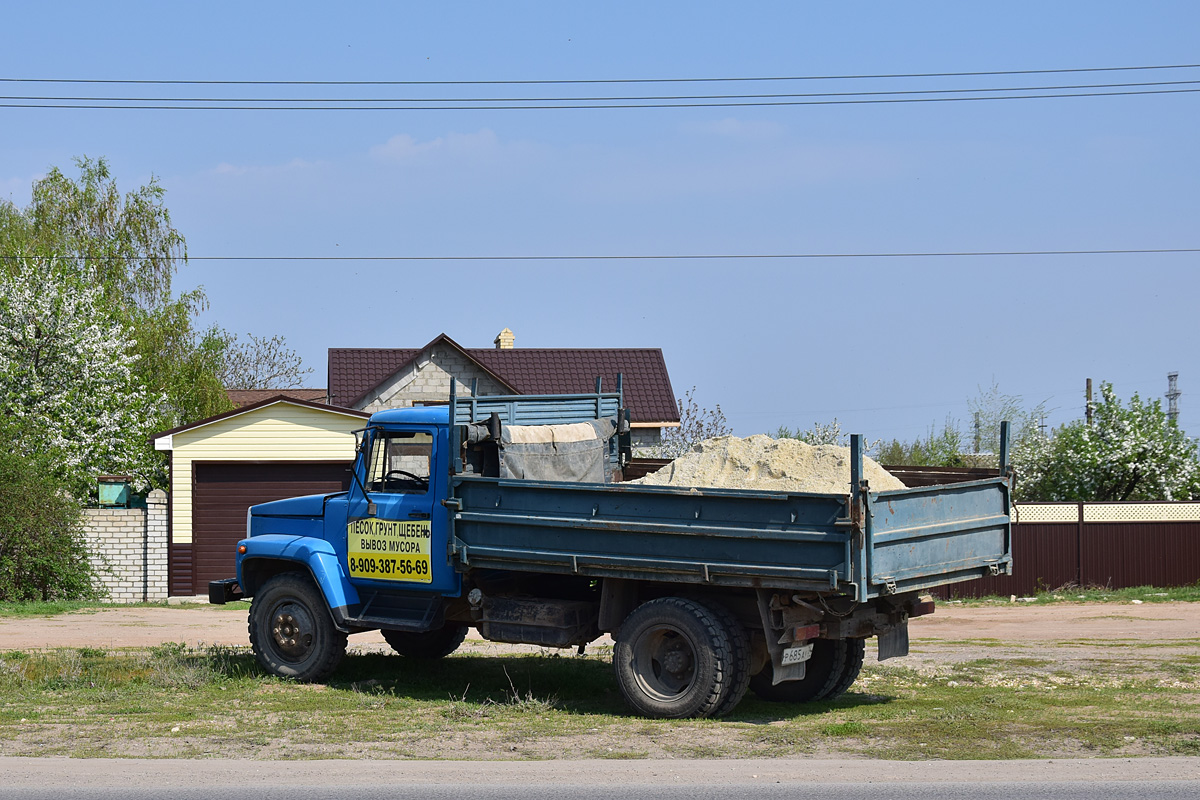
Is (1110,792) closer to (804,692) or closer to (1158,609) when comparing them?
(804,692)

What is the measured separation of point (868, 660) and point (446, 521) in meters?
5.23

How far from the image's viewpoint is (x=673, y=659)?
32.1 feet

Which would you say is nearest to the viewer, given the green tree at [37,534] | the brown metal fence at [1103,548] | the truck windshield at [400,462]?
the truck windshield at [400,462]

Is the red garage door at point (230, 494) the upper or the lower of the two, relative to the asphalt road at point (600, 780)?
upper

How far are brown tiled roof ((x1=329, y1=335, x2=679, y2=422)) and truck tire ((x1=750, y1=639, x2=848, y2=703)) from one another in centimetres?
2477

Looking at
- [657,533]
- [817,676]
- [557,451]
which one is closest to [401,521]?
[557,451]

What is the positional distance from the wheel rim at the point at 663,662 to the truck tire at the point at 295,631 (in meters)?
3.15

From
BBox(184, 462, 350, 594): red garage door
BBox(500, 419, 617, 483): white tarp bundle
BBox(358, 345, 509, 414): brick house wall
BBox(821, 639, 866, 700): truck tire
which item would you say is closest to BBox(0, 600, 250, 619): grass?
BBox(184, 462, 350, 594): red garage door

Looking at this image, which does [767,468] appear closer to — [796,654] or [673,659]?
[796,654]

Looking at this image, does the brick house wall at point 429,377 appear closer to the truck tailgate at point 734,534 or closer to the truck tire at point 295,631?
the truck tire at point 295,631

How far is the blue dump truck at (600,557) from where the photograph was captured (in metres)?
9.23

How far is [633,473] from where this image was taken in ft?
40.9

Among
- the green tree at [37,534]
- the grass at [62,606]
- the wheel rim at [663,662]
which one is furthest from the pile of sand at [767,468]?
the green tree at [37,534]

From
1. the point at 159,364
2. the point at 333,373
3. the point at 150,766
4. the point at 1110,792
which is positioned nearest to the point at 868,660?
the point at 1110,792
